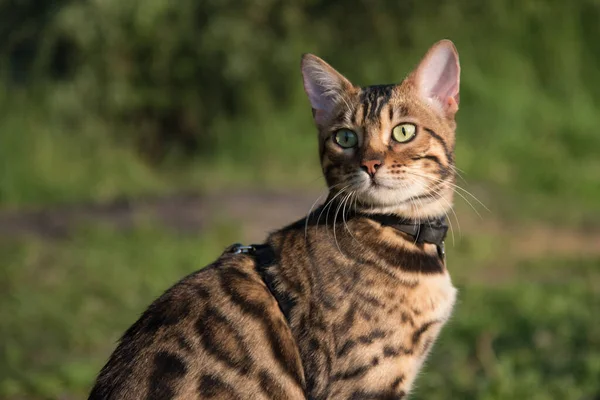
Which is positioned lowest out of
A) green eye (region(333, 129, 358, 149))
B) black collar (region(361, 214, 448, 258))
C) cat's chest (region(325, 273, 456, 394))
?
cat's chest (region(325, 273, 456, 394))

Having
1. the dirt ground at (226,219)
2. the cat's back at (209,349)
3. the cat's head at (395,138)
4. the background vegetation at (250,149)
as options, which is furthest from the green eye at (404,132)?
the dirt ground at (226,219)

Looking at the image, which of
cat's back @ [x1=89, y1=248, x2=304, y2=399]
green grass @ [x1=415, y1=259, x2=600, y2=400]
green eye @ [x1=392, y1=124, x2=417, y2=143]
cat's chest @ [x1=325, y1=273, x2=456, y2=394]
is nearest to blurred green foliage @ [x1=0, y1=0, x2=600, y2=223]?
green grass @ [x1=415, y1=259, x2=600, y2=400]

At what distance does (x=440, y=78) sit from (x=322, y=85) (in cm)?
47

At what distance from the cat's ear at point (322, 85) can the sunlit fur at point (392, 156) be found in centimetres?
7

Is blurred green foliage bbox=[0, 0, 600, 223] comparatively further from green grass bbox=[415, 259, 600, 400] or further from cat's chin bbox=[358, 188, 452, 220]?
cat's chin bbox=[358, 188, 452, 220]

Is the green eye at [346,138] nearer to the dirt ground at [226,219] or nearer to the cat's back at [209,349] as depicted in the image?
the cat's back at [209,349]

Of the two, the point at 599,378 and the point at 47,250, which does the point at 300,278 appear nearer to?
the point at 599,378

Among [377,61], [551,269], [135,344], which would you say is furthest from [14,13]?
[135,344]

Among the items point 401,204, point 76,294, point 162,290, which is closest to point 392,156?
point 401,204

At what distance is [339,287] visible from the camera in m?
3.16

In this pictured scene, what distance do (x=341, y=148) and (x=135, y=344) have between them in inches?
41.5

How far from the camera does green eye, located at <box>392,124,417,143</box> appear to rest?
11.0ft

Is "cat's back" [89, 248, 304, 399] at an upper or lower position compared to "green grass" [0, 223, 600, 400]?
upper

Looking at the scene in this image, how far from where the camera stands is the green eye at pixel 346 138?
3.38 m
